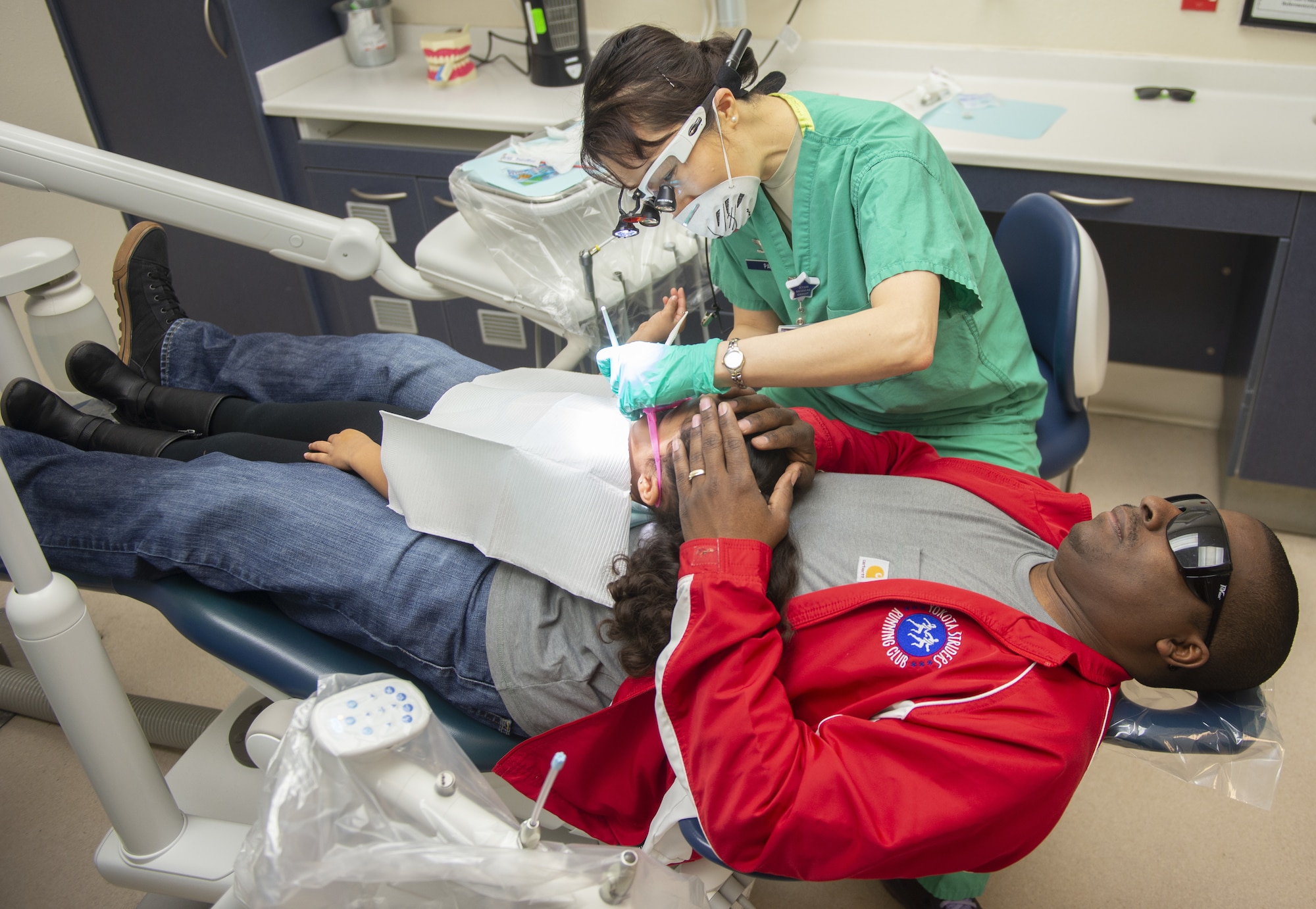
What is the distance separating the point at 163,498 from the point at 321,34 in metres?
2.02

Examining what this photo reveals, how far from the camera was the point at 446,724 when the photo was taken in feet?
3.99

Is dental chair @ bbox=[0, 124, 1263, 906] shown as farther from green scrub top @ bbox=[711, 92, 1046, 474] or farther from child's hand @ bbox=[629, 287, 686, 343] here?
child's hand @ bbox=[629, 287, 686, 343]

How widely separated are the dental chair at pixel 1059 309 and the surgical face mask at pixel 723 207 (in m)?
0.59

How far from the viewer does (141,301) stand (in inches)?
67.8

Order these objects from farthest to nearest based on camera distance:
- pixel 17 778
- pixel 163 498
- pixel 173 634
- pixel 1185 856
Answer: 1. pixel 173 634
2. pixel 17 778
3. pixel 1185 856
4. pixel 163 498

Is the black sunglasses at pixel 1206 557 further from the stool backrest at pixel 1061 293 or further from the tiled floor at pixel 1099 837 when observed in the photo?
the tiled floor at pixel 1099 837

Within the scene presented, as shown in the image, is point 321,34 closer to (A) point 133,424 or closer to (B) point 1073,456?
(A) point 133,424

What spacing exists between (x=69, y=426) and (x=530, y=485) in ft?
2.76

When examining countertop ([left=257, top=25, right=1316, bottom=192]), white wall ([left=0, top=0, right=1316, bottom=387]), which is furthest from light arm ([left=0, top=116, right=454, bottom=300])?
white wall ([left=0, top=0, right=1316, bottom=387])

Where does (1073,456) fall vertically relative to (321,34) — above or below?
below

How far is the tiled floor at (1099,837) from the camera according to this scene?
1.58 meters

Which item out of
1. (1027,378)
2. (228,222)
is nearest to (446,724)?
(228,222)

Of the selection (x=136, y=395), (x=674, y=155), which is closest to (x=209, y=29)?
(x=136, y=395)

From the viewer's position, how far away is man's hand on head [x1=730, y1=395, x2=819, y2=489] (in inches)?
45.8
